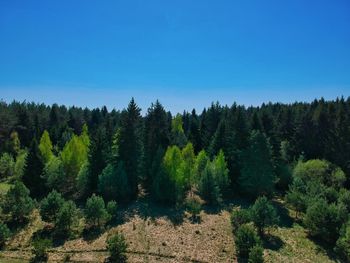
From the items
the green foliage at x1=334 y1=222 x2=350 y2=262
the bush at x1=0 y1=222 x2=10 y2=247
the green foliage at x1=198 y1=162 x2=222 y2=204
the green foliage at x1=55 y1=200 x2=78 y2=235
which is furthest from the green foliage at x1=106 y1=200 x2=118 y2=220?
the green foliage at x1=334 y1=222 x2=350 y2=262

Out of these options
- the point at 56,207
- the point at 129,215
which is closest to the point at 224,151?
the point at 129,215

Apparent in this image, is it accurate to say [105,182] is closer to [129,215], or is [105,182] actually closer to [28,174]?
[129,215]

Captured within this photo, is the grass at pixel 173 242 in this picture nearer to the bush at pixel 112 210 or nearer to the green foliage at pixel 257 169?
the bush at pixel 112 210

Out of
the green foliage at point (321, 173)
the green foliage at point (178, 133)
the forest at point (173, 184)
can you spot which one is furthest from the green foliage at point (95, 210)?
the green foliage at point (321, 173)

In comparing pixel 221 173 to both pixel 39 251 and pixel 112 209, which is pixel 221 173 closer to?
pixel 112 209

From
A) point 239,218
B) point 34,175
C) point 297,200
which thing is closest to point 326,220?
point 297,200

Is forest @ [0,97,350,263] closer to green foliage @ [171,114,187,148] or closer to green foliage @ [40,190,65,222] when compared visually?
green foliage @ [40,190,65,222]
